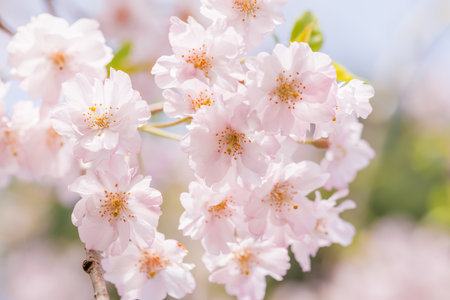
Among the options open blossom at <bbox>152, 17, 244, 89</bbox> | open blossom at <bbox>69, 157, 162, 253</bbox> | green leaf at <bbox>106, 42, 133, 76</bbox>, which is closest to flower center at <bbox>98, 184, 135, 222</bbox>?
open blossom at <bbox>69, 157, 162, 253</bbox>

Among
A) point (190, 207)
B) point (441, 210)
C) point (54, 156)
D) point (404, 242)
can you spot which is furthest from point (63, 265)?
point (190, 207)

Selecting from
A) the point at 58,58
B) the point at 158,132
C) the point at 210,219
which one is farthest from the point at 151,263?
the point at 58,58

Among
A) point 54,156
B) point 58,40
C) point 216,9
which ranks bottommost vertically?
point 216,9

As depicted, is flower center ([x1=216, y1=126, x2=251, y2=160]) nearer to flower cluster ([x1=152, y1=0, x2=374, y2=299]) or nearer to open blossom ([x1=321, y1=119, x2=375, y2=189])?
flower cluster ([x1=152, y1=0, x2=374, y2=299])

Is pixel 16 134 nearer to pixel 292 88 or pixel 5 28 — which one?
pixel 5 28

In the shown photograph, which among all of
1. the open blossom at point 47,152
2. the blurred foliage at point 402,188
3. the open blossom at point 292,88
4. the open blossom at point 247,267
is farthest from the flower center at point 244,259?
the blurred foliage at point 402,188

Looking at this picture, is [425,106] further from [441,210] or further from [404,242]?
[441,210]

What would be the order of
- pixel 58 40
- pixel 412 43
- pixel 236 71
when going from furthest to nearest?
pixel 412 43 → pixel 58 40 → pixel 236 71
